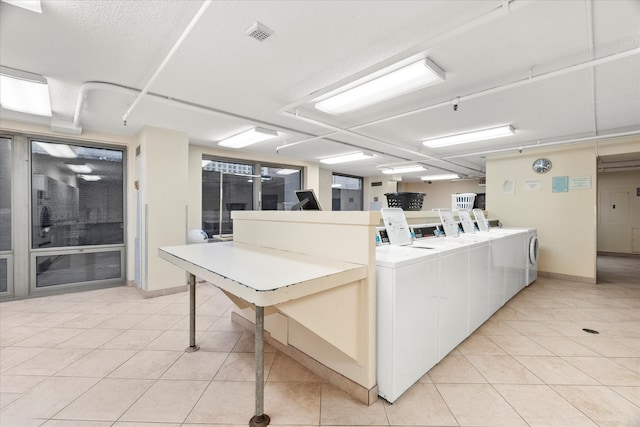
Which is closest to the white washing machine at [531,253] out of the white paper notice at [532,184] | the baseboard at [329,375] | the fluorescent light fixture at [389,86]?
the white paper notice at [532,184]

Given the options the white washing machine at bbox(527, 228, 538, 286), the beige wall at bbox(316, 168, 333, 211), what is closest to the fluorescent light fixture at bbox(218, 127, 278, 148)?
the beige wall at bbox(316, 168, 333, 211)

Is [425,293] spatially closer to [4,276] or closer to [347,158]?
[347,158]

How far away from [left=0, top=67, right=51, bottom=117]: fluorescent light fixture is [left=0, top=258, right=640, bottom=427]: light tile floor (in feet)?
8.18

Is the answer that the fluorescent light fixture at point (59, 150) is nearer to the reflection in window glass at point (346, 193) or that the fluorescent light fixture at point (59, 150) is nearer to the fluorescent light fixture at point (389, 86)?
the fluorescent light fixture at point (389, 86)

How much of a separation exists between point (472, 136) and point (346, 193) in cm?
503

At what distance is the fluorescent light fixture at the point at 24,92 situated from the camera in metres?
2.50

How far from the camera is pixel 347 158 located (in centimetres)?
645

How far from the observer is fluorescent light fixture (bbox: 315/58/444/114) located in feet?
7.75

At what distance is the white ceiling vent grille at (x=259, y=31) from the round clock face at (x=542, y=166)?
19.1 feet

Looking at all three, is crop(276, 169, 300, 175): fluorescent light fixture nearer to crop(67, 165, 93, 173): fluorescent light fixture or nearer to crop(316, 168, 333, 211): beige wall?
crop(316, 168, 333, 211): beige wall

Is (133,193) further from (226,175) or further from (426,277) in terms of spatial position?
(426,277)

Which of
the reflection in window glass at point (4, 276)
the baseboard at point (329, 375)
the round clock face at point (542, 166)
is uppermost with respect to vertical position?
the round clock face at point (542, 166)

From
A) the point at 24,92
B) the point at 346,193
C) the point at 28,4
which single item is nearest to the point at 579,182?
the point at 346,193

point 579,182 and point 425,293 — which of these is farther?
point 579,182
